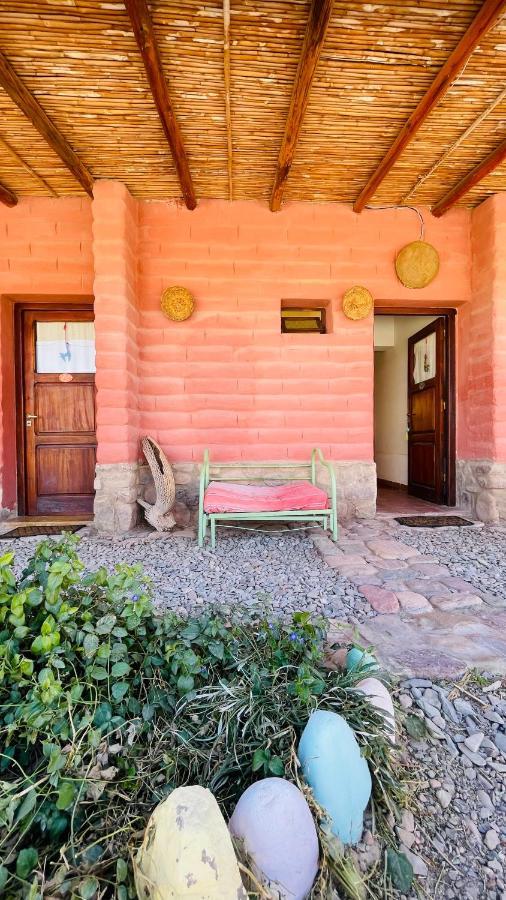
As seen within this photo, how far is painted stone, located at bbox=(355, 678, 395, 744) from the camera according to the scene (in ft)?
3.92

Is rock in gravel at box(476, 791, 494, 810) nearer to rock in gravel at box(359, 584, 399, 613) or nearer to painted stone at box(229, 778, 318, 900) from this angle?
painted stone at box(229, 778, 318, 900)

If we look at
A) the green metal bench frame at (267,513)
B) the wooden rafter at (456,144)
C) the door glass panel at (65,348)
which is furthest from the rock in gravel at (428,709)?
the door glass panel at (65,348)

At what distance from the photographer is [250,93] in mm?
2684

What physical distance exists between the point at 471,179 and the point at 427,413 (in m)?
2.42

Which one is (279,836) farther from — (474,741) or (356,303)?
(356,303)

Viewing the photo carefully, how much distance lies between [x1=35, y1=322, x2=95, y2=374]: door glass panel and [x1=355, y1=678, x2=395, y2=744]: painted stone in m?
4.04

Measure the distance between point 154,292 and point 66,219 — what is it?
3.42 ft

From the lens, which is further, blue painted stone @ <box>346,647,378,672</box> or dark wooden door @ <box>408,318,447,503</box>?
dark wooden door @ <box>408,318,447,503</box>

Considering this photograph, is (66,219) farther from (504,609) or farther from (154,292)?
(504,609)

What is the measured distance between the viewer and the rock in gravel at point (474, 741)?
4.06 feet

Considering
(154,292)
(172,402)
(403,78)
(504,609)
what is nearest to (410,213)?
(403,78)

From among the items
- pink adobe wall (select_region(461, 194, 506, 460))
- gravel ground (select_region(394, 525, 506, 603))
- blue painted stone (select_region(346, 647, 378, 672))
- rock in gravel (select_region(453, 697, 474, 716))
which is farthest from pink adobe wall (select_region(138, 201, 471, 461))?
rock in gravel (select_region(453, 697, 474, 716))

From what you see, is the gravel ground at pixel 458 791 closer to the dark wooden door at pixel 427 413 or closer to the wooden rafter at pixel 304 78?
the wooden rafter at pixel 304 78

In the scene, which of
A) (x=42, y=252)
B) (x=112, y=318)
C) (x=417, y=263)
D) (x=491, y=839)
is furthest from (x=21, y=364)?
(x=491, y=839)
